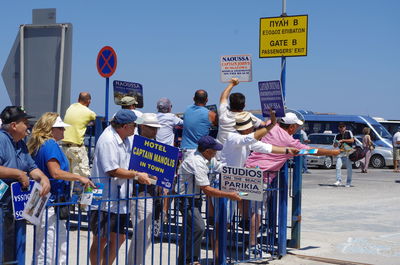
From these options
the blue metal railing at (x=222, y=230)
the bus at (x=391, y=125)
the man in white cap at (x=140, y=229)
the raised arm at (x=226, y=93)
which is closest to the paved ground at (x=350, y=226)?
the blue metal railing at (x=222, y=230)

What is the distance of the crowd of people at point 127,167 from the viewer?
5.56 metres

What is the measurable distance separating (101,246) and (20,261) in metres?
1.77

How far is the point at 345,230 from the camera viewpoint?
10.7 m

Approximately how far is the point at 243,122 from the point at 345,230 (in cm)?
364

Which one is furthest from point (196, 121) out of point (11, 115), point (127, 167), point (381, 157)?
point (381, 157)

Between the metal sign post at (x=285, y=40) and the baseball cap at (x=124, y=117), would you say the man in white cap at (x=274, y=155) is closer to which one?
the metal sign post at (x=285, y=40)

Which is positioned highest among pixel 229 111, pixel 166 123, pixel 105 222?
pixel 229 111

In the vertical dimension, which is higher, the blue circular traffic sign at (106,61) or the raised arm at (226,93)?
the blue circular traffic sign at (106,61)

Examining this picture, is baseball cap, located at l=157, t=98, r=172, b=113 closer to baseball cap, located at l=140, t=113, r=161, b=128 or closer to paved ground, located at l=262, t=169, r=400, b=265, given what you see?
paved ground, located at l=262, t=169, r=400, b=265

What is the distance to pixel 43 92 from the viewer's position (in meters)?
9.80

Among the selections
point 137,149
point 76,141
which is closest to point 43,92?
point 76,141

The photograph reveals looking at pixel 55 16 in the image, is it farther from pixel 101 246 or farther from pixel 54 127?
pixel 101 246

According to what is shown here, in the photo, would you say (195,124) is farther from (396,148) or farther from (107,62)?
(396,148)

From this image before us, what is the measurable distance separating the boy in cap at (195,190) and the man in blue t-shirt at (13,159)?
1.72m
